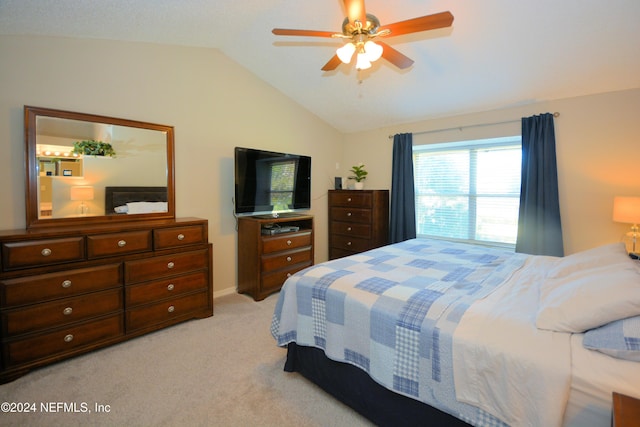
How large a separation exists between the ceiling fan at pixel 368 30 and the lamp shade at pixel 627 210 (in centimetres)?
225

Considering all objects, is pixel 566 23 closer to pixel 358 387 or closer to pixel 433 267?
pixel 433 267

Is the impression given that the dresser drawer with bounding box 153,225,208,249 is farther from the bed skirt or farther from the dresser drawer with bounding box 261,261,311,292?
the bed skirt

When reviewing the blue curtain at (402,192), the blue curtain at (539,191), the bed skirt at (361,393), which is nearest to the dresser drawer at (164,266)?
the bed skirt at (361,393)

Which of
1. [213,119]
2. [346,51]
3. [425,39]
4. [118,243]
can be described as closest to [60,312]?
[118,243]

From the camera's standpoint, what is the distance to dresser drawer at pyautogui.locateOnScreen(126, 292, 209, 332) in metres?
2.39

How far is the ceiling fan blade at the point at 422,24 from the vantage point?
161 centimetres

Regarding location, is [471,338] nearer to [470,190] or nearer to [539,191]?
[539,191]

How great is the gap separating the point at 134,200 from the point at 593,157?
4594 mm

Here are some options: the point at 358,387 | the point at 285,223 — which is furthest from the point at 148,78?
the point at 358,387

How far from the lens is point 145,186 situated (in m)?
2.81

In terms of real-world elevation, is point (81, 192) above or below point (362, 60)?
below

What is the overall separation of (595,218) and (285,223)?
3418 millimetres

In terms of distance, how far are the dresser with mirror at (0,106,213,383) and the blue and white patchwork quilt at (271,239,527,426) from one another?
→ 127 cm

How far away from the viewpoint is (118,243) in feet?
7.56
